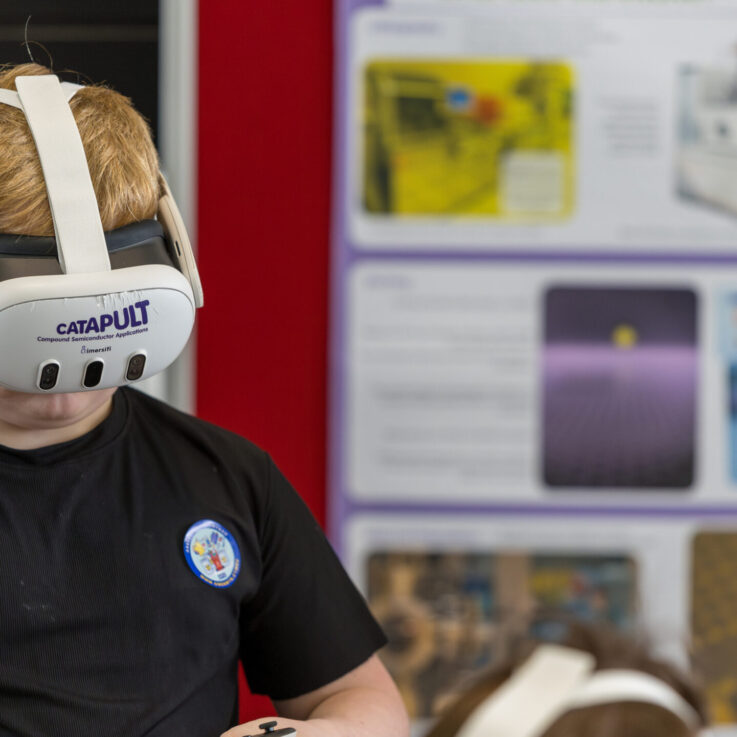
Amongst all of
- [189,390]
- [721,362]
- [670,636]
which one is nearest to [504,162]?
[721,362]

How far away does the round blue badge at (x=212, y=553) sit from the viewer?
94 centimetres

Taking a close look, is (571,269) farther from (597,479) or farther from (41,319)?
(41,319)

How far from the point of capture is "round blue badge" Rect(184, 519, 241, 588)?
939mm

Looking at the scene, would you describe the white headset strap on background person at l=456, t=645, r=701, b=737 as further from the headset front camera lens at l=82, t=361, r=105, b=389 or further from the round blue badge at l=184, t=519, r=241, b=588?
the headset front camera lens at l=82, t=361, r=105, b=389

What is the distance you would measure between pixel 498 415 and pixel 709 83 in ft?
2.27

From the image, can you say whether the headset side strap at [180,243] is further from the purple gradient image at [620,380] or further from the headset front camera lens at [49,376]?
the purple gradient image at [620,380]

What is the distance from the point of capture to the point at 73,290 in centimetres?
78

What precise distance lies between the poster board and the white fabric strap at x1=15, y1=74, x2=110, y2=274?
1.06 meters

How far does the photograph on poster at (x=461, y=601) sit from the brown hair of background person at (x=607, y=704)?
99cm

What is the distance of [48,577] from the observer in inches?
34.3

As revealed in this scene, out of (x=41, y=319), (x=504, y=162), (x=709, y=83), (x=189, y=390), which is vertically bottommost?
(x=189, y=390)

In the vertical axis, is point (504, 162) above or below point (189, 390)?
above

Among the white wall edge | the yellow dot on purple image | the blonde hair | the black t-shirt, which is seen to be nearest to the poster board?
the yellow dot on purple image

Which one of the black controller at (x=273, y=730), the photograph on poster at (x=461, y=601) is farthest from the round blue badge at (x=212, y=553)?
the photograph on poster at (x=461, y=601)
